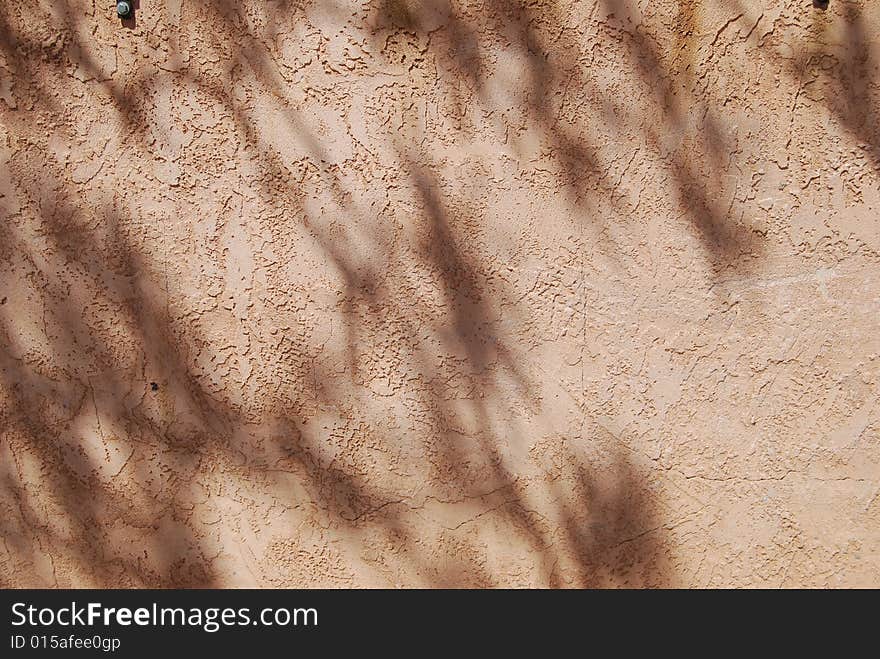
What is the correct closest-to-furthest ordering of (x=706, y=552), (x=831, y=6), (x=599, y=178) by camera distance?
(x=831, y=6)
(x=599, y=178)
(x=706, y=552)

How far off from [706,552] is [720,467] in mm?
257

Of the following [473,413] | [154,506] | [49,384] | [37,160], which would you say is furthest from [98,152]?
[473,413]

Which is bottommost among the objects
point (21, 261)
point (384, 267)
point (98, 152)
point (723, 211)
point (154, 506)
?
point (154, 506)

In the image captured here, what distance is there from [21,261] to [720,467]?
6.72 feet

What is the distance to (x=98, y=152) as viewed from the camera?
1.91 meters

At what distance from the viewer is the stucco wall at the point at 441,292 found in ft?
6.01

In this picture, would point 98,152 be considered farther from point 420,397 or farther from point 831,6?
point 831,6

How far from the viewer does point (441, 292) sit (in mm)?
1929

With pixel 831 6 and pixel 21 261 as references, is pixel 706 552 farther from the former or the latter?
pixel 21 261

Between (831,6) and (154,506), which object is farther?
(154,506)

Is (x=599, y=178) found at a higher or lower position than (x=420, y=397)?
higher

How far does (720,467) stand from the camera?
6.45ft

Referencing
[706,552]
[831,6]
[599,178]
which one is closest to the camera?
[831,6]

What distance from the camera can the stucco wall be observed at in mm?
1831
